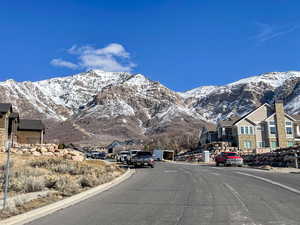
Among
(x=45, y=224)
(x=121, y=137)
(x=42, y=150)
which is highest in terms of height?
(x=121, y=137)

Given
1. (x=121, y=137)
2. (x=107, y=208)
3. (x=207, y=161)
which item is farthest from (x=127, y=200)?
(x=121, y=137)

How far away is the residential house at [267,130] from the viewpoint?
57812 millimetres

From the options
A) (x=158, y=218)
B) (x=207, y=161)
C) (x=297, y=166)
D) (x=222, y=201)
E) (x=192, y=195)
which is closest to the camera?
(x=158, y=218)

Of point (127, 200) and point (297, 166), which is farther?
point (297, 166)

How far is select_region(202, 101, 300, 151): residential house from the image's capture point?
57.8 m

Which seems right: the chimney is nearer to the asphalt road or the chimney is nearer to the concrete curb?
the asphalt road

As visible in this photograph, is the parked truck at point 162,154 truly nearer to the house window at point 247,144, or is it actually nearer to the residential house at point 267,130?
the residential house at point 267,130

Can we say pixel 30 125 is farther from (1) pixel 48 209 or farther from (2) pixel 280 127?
(1) pixel 48 209

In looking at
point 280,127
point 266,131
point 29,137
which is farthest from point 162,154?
point 29,137

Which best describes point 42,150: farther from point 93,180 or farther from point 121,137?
point 121,137

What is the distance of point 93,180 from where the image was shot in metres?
14.4

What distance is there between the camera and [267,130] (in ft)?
191

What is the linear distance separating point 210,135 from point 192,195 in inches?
2264

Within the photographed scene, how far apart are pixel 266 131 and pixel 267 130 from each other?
A: 1.49ft
